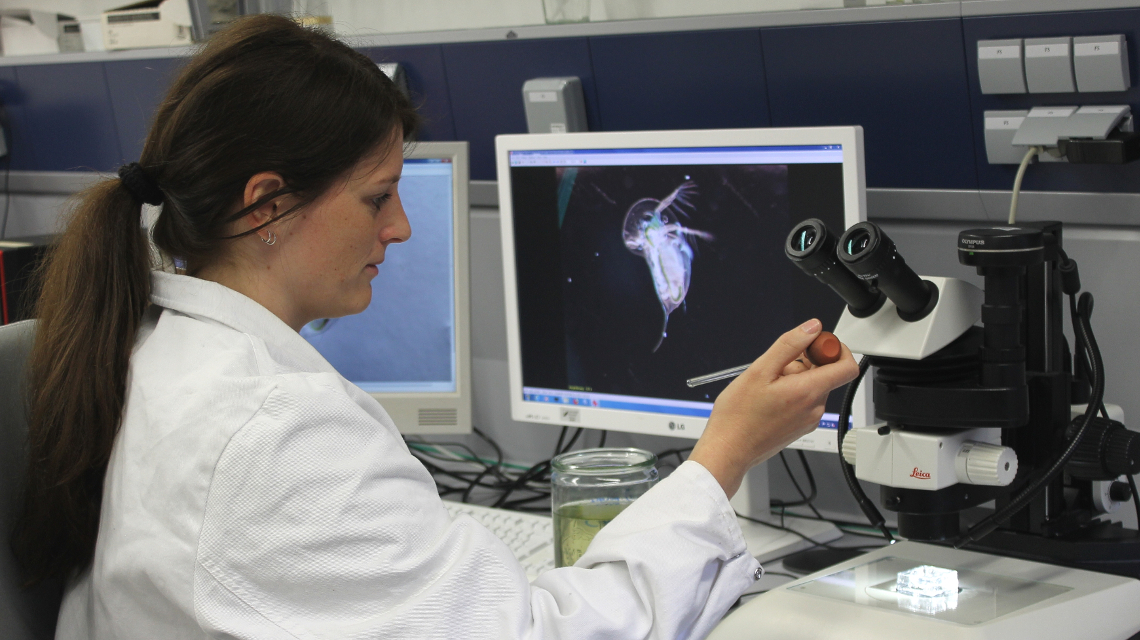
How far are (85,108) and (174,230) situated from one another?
5.57 feet

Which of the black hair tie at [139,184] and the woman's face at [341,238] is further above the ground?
the black hair tie at [139,184]

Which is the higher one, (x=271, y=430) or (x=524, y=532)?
(x=271, y=430)

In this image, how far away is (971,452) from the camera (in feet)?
3.26

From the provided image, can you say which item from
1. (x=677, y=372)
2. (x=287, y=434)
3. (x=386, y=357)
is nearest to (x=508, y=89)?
(x=386, y=357)

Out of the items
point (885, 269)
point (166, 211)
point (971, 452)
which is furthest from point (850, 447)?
point (166, 211)

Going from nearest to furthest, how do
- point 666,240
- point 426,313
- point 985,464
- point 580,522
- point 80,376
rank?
point 80,376, point 985,464, point 580,522, point 666,240, point 426,313

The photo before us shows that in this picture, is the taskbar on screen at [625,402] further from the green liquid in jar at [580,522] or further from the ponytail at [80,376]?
the ponytail at [80,376]

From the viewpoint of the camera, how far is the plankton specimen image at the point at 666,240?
1396mm

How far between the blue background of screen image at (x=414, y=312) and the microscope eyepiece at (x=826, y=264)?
825 mm

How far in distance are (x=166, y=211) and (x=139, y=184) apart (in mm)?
37

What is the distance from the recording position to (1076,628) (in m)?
0.95

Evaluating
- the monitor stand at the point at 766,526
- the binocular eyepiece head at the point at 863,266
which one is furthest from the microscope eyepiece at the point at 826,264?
the monitor stand at the point at 766,526

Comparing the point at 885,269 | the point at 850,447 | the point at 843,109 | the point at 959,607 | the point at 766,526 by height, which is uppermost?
the point at 843,109

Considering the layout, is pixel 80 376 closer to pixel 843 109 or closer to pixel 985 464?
pixel 985 464
